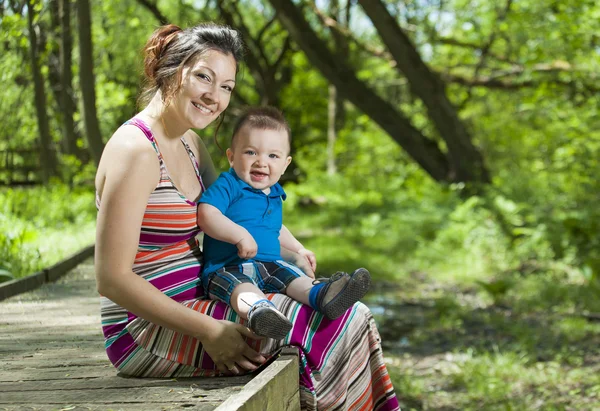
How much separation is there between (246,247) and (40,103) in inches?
311

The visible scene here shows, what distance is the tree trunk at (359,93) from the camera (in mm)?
12016

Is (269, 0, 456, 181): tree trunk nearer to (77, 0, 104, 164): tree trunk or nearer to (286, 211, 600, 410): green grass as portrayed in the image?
(286, 211, 600, 410): green grass

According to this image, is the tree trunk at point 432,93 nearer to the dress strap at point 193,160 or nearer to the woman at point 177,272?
the dress strap at point 193,160

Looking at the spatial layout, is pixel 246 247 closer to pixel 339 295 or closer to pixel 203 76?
pixel 339 295

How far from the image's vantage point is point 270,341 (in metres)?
2.79

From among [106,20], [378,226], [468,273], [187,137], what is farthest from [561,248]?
[106,20]

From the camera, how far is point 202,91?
2922 mm

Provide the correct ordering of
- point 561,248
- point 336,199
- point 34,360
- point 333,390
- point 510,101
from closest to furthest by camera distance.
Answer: point 333,390 < point 34,360 < point 561,248 < point 336,199 < point 510,101

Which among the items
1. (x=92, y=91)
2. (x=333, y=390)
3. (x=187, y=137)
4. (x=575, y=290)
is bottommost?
(x=575, y=290)

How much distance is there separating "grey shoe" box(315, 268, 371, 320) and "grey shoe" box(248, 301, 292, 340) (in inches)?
6.4

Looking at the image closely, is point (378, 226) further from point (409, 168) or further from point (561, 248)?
point (409, 168)

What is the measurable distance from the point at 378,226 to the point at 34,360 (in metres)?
9.74

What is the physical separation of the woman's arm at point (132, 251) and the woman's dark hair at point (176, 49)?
0.31 metres

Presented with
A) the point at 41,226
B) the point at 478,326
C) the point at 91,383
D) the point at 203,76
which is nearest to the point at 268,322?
the point at 91,383
